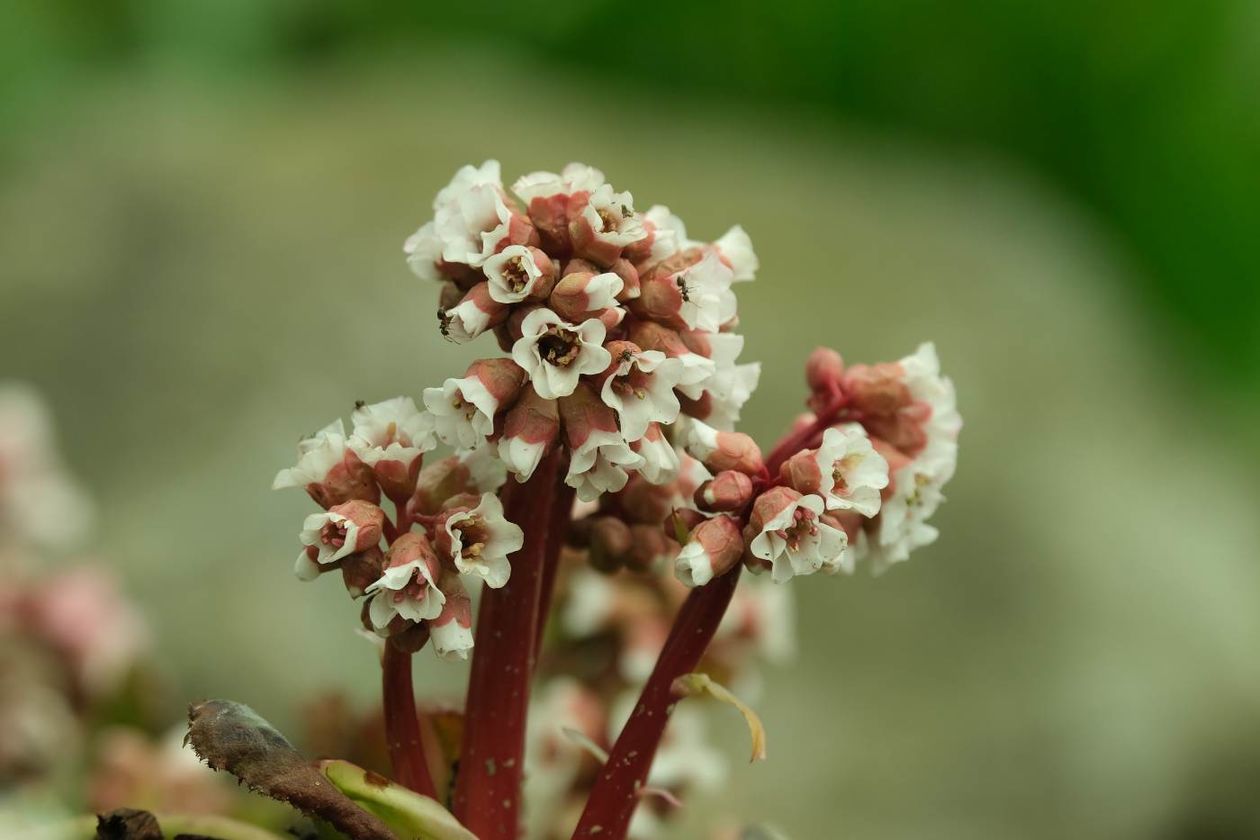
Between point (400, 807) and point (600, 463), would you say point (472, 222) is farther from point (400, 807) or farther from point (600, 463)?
point (400, 807)

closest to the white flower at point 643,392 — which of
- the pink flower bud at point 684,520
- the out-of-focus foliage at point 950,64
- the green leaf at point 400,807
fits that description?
the pink flower bud at point 684,520

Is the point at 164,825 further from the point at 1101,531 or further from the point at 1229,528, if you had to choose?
the point at 1229,528

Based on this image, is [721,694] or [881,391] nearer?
[721,694]

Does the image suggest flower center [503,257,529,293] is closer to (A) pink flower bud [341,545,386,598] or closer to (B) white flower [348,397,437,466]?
(B) white flower [348,397,437,466]

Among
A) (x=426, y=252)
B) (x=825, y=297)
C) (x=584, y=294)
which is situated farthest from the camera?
(x=825, y=297)

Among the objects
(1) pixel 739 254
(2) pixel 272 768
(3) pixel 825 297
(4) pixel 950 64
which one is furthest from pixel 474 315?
(4) pixel 950 64

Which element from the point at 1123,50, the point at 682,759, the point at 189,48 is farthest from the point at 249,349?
the point at 1123,50

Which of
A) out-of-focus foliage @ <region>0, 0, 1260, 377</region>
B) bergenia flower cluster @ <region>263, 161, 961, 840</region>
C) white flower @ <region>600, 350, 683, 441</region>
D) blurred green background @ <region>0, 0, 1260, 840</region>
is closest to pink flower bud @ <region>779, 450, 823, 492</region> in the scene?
bergenia flower cluster @ <region>263, 161, 961, 840</region>
